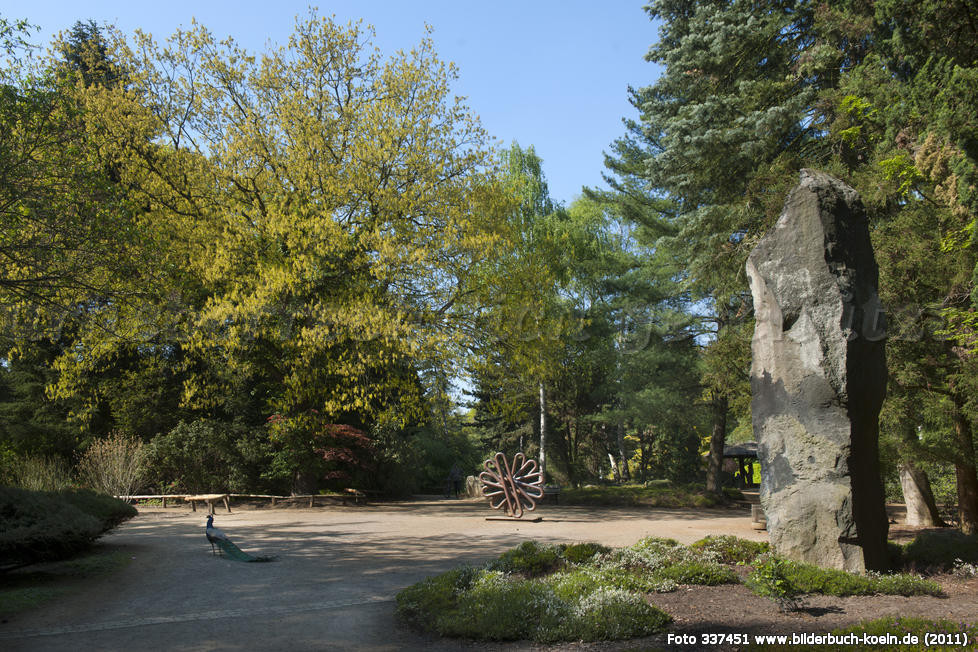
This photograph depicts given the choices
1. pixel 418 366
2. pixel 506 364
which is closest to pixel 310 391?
pixel 418 366

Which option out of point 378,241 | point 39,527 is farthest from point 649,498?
point 39,527

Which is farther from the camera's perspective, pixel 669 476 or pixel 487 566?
pixel 669 476

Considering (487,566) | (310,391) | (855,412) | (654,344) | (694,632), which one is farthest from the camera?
(654,344)

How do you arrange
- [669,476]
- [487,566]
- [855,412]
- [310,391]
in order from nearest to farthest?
[855,412] < [487,566] < [310,391] < [669,476]

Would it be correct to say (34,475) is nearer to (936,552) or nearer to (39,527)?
(39,527)

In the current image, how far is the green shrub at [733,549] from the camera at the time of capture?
7.56m

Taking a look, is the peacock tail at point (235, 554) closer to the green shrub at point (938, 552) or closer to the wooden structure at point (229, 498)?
the wooden structure at point (229, 498)

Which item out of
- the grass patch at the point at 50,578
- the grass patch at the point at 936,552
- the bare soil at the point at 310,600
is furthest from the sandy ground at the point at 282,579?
the grass patch at the point at 936,552

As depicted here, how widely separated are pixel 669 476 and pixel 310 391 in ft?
83.7

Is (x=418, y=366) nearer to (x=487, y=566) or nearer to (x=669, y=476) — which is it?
(x=487, y=566)

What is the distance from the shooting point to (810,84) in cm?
1598

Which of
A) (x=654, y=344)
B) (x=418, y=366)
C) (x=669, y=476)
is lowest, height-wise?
(x=669, y=476)

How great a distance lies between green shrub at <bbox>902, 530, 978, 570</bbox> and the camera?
7164 millimetres

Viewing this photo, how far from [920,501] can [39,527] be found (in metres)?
17.3
